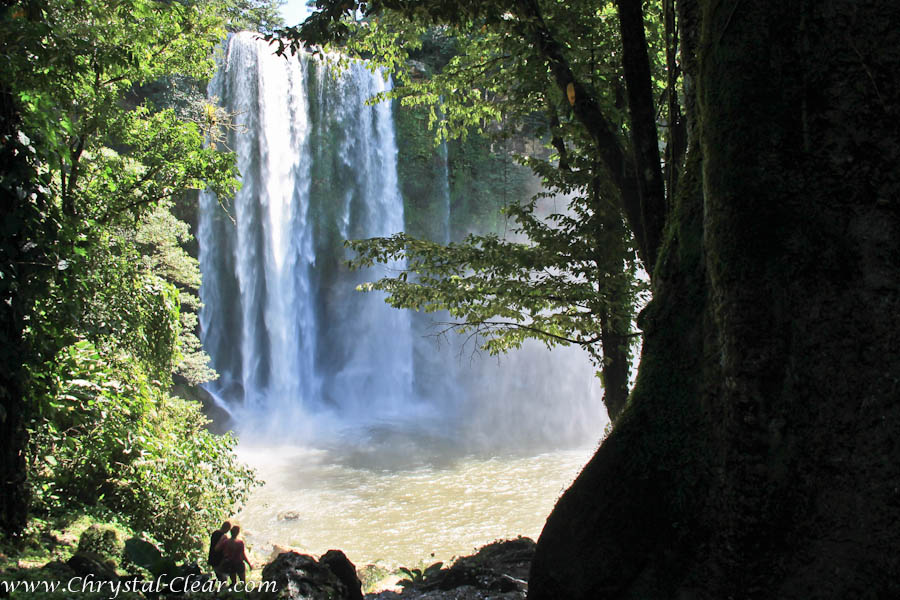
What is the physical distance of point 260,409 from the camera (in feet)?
69.1

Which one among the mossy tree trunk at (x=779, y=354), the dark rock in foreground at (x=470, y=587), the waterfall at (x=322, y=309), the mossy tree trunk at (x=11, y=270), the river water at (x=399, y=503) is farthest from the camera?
the waterfall at (x=322, y=309)

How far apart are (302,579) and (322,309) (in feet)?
65.7

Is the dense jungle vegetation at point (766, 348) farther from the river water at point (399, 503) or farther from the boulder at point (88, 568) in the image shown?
the river water at point (399, 503)

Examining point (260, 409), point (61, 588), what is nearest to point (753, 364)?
point (61, 588)

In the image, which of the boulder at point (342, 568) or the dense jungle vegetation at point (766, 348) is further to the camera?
the boulder at point (342, 568)

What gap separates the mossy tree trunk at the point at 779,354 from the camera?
1905 millimetres

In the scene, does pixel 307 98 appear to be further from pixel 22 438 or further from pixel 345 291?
pixel 22 438

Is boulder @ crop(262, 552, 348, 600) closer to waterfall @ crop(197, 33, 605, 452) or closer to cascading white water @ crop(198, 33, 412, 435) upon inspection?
waterfall @ crop(197, 33, 605, 452)

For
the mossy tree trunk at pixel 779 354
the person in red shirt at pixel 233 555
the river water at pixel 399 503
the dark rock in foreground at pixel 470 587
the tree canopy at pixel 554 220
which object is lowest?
the river water at pixel 399 503

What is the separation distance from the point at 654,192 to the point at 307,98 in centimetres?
2130

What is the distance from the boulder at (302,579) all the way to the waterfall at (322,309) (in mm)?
13830

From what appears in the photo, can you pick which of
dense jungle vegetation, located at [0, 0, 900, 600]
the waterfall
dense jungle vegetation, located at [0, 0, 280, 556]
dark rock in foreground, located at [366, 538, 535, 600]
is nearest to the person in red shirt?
dense jungle vegetation, located at [0, 0, 280, 556]

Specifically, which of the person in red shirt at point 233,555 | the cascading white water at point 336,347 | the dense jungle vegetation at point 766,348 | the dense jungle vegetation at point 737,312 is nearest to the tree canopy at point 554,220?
the dense jungle vegetation at point 737,312

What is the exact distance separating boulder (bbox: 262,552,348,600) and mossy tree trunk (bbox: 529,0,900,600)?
2.62m
